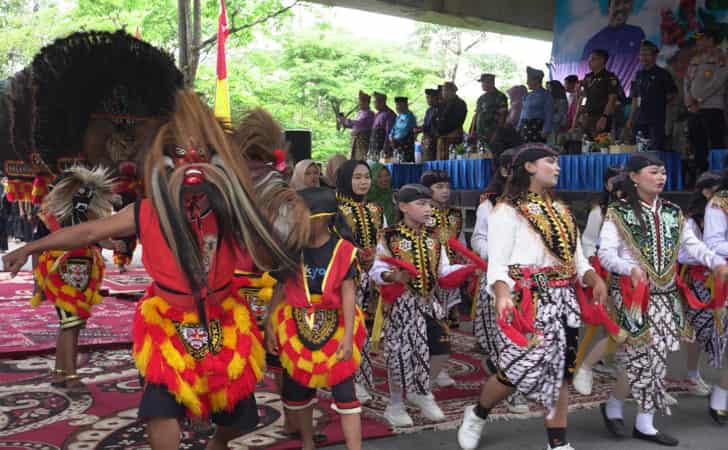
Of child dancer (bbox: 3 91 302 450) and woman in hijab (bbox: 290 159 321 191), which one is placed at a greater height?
woman in hijab (bbox: 290 159 321 191)

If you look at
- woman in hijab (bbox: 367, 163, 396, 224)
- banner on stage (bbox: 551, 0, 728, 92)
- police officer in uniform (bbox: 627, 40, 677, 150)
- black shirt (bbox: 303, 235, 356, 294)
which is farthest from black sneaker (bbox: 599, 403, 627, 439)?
banner on stage (bbox: 551, 0, 728, 92)

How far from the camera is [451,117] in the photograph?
45.9ft

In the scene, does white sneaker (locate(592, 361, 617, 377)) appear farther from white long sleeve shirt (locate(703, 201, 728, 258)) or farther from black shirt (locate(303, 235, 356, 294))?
black shirt (locate(303, 235, 356, 294))

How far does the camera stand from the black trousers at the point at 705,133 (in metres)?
9.69

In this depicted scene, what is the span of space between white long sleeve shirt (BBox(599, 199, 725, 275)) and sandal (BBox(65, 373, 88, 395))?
378 cm

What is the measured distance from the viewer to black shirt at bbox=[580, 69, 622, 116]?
38.9 feet

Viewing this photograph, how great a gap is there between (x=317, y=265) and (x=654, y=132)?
308 inches

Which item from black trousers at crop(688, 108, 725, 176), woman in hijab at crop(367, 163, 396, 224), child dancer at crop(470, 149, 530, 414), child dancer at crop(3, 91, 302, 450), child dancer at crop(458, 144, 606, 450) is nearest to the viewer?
child dancer at crop(3, 91, 302, 450)

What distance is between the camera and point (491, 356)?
5.51 m

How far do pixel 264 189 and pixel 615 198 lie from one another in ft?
10.7

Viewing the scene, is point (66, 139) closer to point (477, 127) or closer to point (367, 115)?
point (477, 127)

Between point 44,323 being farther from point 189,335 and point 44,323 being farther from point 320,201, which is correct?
point 189,335

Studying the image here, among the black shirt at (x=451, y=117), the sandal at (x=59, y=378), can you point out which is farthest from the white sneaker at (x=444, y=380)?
the black shirt at (x=451, y=117)

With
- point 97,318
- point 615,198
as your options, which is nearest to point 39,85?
point 615,198
